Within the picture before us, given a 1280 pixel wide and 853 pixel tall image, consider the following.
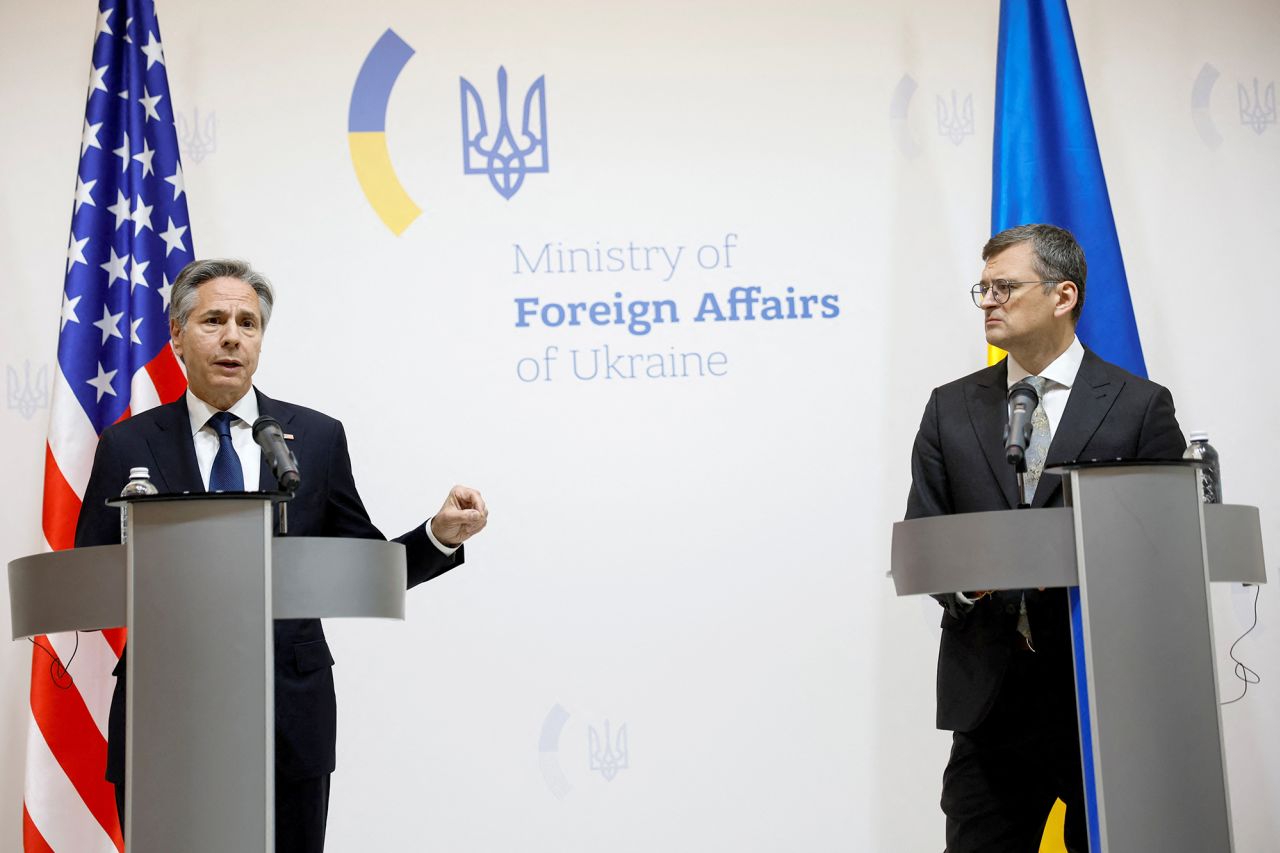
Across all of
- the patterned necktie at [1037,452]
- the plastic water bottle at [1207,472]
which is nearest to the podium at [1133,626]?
the plastic water bottle at [1207,472]

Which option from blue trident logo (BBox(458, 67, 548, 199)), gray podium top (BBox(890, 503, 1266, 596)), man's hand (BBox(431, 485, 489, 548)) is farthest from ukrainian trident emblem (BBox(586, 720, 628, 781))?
gray podium top (BBox(890, 503, 1266, 596))

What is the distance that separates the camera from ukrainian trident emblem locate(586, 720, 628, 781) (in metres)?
4.08

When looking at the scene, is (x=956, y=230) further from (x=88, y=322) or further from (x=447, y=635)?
(x=88, y=322)

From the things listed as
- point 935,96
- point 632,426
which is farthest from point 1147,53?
point 632,426

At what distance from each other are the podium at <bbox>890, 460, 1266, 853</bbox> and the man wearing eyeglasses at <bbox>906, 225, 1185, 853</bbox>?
0.63 meters

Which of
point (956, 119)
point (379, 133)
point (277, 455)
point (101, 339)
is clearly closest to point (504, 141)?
point (379, 133)

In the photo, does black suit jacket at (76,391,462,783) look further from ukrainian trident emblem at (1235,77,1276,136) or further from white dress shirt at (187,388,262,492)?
ukrainian trident emblem at (1235,77,1276,136)

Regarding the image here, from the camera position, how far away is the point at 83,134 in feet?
13.3

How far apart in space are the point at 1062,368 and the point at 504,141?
204 cm

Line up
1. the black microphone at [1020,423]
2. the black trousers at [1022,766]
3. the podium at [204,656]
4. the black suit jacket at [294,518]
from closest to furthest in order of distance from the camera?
the podium at [204,656] → the black microphone at [1020,423] → the black suit jacket at [294,518] → the black trousers at [1022,766]

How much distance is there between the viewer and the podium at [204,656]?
187 centimetres

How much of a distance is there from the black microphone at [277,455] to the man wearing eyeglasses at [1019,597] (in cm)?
133

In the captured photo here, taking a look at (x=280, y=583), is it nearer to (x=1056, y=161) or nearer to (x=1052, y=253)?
(x=1052, y=253)

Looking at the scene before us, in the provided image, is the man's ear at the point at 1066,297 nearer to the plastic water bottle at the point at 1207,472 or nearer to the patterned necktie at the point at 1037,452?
the patterned necktie at the point at 1037,452
